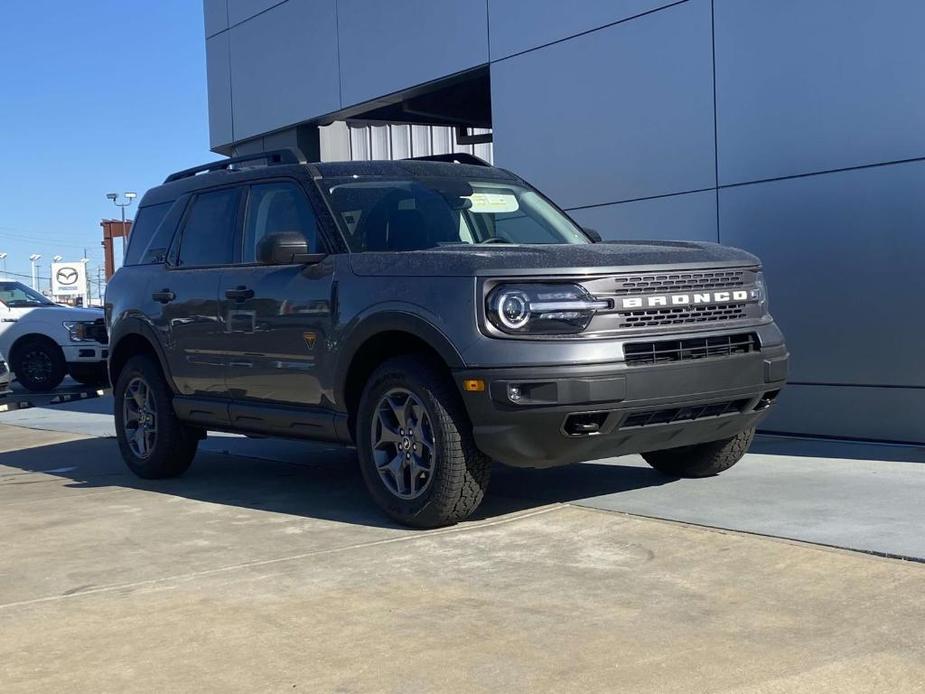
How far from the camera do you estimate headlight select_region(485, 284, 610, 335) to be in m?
5.38

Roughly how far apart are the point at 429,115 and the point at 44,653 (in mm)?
12256

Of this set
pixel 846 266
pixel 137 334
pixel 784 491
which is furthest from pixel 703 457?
pixel 137 334

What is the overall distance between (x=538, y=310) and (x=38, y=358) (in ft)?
43.3

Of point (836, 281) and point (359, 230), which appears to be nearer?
point (359, 230)

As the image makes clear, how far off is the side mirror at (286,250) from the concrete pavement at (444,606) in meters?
1.40

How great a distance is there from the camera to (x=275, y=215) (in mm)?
6969

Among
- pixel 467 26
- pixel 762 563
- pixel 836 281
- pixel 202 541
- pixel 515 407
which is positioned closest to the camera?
pixel 762 563

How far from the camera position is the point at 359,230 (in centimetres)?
645

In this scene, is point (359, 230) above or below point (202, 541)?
above

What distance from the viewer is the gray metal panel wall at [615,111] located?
9773 millimetres

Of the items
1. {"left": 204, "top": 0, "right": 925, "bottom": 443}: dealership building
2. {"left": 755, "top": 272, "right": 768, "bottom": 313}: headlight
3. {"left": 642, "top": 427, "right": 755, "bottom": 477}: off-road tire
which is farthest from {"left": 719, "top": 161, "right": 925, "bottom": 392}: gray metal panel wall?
{"left": 755, "top": 272, "right": 768, "bottom": 313}: headlight

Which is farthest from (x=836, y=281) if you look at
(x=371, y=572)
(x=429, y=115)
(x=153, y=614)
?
(x=429, y=115)

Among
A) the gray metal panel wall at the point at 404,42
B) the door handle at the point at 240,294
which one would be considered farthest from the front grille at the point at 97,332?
the door handle at the point at 240,294

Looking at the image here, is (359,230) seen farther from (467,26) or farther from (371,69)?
(371,69)
